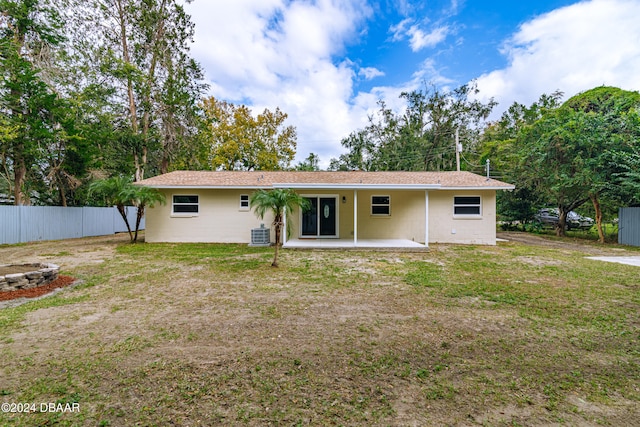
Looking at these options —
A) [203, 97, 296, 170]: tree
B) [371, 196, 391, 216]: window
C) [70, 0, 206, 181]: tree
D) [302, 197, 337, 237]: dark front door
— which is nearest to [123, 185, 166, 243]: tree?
[302, 197, 337, 237]: dark front door

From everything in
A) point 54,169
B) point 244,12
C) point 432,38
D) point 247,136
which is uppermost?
point 432,38

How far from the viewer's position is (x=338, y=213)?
1256cm

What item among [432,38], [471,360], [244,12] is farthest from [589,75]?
[471,360]

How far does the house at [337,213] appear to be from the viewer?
473 inches

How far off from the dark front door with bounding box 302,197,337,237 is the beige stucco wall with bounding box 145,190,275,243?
1615 millimetres

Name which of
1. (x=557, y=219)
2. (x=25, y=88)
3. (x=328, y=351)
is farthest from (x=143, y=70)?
(x=557, y=219)

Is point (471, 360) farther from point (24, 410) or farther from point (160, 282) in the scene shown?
A: point (160, 282)

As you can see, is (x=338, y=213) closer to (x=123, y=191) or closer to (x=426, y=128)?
(x=123, y=191)

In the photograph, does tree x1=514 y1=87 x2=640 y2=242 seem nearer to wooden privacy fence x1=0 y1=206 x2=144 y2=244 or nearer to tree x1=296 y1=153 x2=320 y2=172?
tree x1=296 y1=153 x2=320 y2=172

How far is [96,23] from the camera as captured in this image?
16734 mm

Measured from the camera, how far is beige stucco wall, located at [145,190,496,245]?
12.1 metres

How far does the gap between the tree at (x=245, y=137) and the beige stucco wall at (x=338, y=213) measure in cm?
1256

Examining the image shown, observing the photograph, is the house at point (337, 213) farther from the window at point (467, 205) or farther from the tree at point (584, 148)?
the tree at point (584, 148)

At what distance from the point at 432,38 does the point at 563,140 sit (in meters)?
9.61
